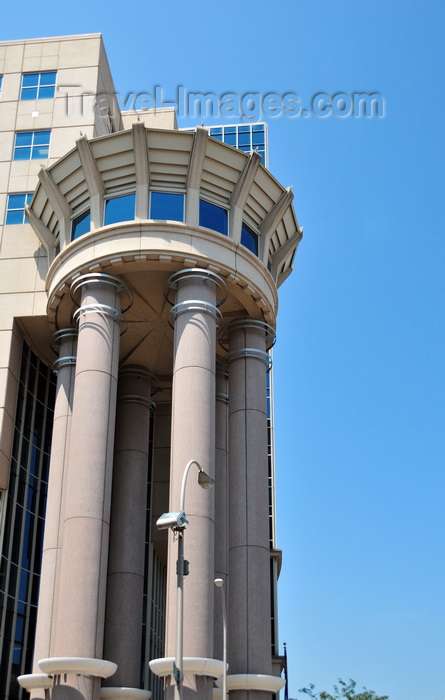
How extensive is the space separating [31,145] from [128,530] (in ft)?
61.5

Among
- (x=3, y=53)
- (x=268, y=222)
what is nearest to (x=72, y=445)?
(x=268, y=222)

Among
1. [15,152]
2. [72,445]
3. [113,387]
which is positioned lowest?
[72,445]

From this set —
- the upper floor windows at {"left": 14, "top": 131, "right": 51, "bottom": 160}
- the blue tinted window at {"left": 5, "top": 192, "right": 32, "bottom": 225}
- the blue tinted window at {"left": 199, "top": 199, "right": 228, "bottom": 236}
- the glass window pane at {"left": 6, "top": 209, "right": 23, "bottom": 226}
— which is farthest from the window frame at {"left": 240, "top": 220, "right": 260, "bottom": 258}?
the upper floor windows at {"left": 14, "top": 131, "right": 51, "bottom": 160}

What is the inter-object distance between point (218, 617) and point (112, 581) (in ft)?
17.2

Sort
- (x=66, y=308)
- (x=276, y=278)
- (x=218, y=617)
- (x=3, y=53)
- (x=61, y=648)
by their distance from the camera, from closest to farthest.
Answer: (x=61, y=648) → (x=218, y=617) → (x=66, y=308) → (x=276, y=278) → (x=3, y=53)

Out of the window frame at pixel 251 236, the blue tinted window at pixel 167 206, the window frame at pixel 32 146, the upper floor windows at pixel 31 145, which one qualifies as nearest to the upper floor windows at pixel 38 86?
the window frame at pixel 32 146

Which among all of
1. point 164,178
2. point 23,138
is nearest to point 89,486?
point 164,178

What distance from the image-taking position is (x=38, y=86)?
4153 centimetres

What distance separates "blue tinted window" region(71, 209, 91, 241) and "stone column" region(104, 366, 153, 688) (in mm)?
8153

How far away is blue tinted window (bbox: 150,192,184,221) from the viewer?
32.8m

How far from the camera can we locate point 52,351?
38.1 meters

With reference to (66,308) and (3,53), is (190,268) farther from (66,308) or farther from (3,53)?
(3,53)

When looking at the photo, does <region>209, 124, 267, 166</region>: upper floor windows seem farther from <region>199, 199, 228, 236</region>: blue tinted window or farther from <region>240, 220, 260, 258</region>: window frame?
<region>199, 199, 228, 236</region>: blue tinted window

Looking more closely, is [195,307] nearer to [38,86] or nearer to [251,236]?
[251,236]
